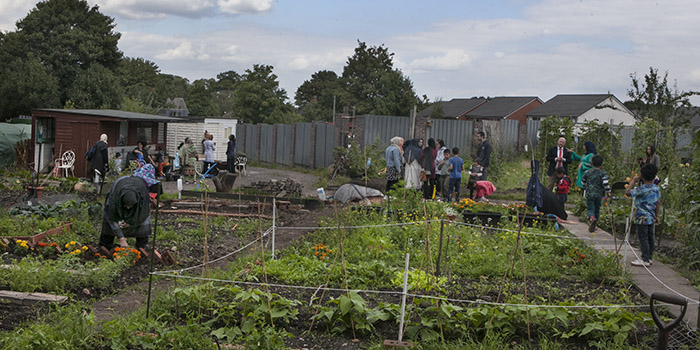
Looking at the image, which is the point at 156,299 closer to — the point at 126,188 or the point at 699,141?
the point at 126,188

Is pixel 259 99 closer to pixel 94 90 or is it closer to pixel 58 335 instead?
pixel 94 90

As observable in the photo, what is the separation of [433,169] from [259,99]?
35.3 m

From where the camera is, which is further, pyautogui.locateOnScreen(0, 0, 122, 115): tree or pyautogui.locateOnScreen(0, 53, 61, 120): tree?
pyautogui.locateOnScreen(0, 0, 122, 115): tree

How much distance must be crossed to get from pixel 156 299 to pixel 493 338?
324cm

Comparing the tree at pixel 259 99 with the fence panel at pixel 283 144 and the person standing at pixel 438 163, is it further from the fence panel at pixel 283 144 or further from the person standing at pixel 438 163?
the person standing at pixel 438 163

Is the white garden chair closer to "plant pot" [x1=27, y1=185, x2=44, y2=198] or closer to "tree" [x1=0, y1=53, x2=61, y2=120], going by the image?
"plant pot" [x1=27, y1=185, x2=44, y2=198]

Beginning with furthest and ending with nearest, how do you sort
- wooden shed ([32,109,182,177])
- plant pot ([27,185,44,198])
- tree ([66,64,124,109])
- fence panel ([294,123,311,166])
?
1. tree ([66,64,124,109])
2. fence panel ([294,123,311,166])
3. wooden shed ([32,109,182,177])
4. plant pot ([27,185,44,198])

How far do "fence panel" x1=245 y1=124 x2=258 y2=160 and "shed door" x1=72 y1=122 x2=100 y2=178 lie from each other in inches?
551

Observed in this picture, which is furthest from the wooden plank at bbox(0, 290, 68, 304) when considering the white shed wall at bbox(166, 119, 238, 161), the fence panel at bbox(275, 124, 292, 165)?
the fence panel at bbox(275, 124, 292, 165)

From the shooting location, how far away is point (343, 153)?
23.8 metres

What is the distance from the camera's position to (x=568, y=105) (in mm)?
49406

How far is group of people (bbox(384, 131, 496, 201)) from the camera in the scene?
1463cm

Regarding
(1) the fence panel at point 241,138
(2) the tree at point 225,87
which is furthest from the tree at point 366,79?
(2) the tree at point 225,87

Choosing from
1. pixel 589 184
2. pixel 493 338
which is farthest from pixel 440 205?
pixel 493 338
